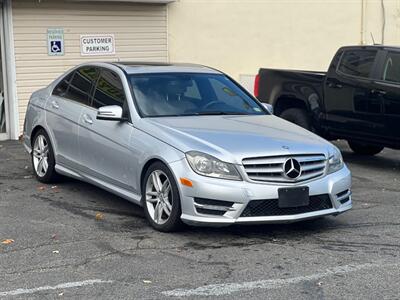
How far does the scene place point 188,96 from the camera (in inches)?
309

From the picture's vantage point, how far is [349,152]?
12.6m

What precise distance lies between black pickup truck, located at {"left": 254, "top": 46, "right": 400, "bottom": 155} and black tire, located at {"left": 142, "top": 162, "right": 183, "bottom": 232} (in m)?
4.58

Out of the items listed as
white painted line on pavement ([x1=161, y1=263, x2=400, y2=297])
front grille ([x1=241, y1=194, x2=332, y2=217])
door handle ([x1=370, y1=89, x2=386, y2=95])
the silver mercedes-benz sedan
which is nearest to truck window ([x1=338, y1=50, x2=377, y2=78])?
door handle ([x1=370, y1=89, x2=386, y2=95])

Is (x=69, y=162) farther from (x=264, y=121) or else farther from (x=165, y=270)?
(x=165, y=270)

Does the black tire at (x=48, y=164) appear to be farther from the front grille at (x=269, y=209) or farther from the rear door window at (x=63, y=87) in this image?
the front grille at (x=269, y=209)

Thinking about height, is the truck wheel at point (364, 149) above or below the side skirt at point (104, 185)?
below

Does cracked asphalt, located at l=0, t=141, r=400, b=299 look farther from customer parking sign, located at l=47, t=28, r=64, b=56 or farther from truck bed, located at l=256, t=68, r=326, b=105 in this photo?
customer parking sign, located at l=47, t=28, r=64, b=56

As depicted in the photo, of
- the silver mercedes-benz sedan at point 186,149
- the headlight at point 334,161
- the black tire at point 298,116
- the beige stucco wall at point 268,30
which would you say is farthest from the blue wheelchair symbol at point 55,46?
the headlight at point 334,161

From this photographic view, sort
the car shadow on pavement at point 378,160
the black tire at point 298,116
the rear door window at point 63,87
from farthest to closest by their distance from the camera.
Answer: the black tire at point 298,116, the car shadow on pavement at point 378,160, the rear door window at point 63,87

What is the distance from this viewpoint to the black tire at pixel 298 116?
11539mm

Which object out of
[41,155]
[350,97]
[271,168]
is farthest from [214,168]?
[350,97]

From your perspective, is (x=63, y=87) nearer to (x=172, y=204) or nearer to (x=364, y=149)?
(x=172, y=204)

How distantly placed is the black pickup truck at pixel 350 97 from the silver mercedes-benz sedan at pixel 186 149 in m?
2.75

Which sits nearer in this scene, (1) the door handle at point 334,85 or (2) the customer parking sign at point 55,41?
(1) the door handle at point 334,85
